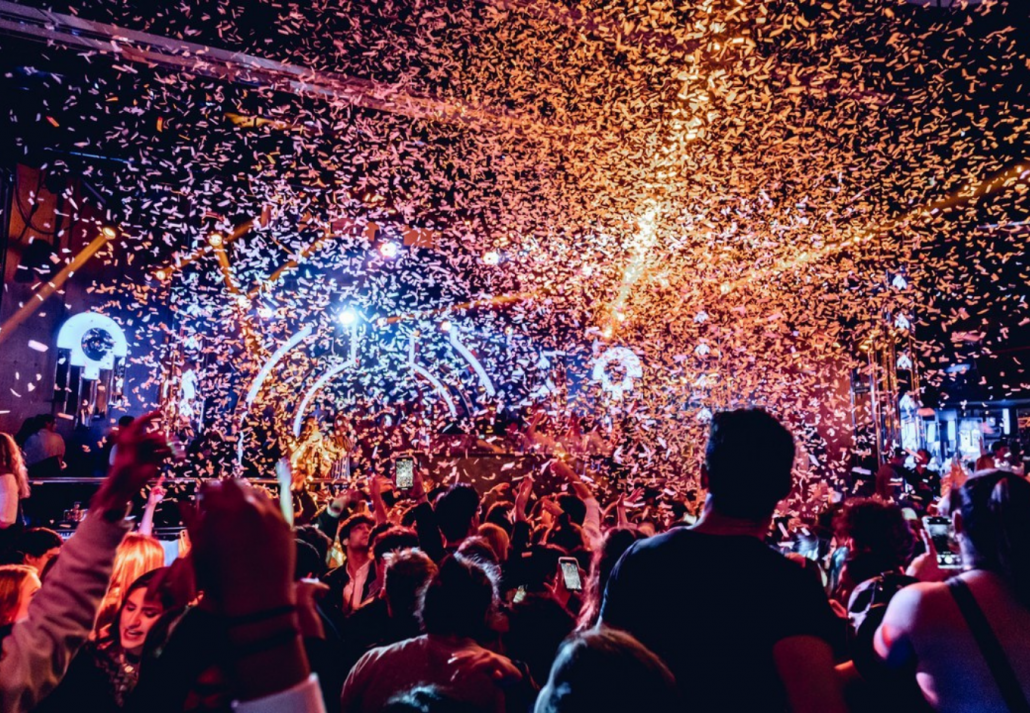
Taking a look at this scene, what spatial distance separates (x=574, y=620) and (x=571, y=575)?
0.22 metres

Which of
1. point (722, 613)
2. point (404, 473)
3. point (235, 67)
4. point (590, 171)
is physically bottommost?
point (404, 473)

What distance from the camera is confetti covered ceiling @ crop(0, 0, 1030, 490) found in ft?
22.4

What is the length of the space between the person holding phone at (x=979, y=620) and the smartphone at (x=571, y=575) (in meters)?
1.32

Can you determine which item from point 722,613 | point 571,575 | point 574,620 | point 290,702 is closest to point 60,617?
point 290,702

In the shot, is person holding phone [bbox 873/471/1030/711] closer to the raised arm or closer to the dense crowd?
the dense crowd

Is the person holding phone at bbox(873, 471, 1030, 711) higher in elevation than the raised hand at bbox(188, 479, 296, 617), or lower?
lower

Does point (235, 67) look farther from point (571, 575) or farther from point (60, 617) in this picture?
point (60, 617)

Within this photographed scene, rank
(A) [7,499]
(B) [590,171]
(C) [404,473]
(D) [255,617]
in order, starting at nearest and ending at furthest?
(D) [255,617] → (A) [7,499] → (C) [404,473] → (B) [590,171]

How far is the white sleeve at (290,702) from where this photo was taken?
68 centimetres

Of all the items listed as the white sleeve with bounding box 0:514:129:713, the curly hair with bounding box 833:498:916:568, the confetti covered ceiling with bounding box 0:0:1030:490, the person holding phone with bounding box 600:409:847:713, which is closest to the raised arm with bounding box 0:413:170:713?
the white sleeve with bounding box 0:514:129:713

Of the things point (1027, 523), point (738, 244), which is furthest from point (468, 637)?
point (738, 244)

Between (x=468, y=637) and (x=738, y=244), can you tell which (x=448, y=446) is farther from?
(x=468, y=637)

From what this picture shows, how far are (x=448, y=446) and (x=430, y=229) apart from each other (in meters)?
4.97

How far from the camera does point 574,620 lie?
110 inches
